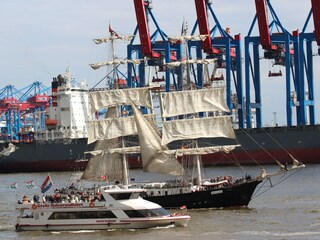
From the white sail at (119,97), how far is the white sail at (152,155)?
333 cm

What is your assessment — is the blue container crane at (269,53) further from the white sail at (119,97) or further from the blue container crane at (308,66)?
the white sail at (119,97)

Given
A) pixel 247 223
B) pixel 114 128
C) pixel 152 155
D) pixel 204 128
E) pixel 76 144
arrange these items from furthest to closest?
1. pixel 76 144
2. pixel 114 128
3. pixel 204 128
4. pixel 152 155
5. pixel 247 223

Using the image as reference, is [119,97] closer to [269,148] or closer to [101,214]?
[101,214]

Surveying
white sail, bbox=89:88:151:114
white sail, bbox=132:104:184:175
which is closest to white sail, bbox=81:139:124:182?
A: white sail, bbox=132:104:184:175

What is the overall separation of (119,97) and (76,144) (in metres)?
53.4

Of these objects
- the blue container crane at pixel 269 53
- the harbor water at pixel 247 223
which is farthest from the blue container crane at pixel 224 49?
the harbor water at pixel 247 223

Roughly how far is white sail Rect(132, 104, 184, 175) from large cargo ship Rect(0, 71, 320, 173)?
38.7 m

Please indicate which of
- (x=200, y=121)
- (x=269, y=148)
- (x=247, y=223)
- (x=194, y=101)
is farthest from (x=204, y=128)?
(x=269, y=148)

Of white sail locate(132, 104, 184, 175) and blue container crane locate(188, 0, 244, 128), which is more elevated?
blue container crane locate(188, 0, 244, 128)

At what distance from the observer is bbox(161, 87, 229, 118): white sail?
210ft

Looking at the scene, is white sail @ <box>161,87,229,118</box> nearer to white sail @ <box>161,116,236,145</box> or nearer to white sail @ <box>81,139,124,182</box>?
white sail @ <box>161,116,236,145</box>

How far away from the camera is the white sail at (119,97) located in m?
65.3

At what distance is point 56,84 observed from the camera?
5007 inches

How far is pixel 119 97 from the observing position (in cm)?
6575
